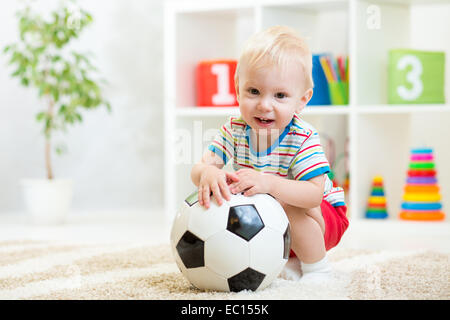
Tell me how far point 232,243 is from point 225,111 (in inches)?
50.5

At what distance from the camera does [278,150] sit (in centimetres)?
126

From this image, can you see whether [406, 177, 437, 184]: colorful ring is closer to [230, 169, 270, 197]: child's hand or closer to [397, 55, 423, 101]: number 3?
[397, 55, 423, 101]: number 3

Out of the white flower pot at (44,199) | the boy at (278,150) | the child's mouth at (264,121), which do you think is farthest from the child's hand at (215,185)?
the white flower pot at (44,199)

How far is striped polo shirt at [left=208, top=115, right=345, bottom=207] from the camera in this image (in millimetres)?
1227

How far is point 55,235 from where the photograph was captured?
2131mm

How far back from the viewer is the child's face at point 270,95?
1.18 m

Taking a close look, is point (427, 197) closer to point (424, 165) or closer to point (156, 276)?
point (424, 165)

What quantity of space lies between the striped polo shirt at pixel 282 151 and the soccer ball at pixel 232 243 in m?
0.14

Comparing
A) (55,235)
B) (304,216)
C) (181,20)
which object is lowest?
(55,235)

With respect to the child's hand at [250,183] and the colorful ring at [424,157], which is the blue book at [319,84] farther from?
the child's hand at [250,183]

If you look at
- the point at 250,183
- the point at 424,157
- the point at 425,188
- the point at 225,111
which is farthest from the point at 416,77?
the point at 250,183

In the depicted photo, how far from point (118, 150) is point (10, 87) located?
58 centimetres
